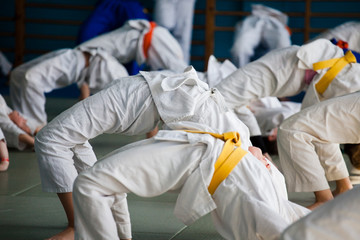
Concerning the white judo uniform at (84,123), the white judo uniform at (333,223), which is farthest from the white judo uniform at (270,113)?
the white judo uniform at (333,223)

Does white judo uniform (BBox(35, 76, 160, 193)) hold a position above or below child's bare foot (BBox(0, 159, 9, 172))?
above

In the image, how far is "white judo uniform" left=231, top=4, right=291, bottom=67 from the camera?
6223mm

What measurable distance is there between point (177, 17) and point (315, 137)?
408cm

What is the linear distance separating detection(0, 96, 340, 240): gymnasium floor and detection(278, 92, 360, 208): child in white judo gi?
29 cm

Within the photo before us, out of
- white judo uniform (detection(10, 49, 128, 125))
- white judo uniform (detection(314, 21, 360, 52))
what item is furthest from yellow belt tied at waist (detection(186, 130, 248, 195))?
white judo uniform (detection(314, 21, 360, 52))

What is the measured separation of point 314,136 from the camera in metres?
2.70

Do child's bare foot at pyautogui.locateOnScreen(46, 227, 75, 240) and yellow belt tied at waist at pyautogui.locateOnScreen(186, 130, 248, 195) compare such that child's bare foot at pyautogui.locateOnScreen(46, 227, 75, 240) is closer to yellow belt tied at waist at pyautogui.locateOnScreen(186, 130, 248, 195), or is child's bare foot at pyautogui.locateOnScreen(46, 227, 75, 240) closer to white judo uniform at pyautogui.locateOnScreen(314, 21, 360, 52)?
yellow belt tied at waist at pyautogui.locateOnScreen(186, 130, 248, 195)

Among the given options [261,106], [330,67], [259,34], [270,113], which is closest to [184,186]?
[330,67]

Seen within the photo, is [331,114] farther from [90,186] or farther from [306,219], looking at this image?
[306,219]

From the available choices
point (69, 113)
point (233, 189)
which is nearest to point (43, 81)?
point (69, 113)

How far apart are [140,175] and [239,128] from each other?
0.50 meters

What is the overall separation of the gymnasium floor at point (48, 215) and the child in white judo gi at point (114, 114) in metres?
0.29

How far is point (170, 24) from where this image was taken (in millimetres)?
6410

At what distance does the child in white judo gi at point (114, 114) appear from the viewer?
2.19 meters
